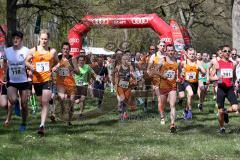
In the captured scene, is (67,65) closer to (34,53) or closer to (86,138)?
(34,53)

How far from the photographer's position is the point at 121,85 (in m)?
13.4

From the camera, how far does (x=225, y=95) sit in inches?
422

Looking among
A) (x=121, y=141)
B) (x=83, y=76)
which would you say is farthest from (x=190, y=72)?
(x=121, y=141)

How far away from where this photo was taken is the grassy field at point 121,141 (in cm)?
803

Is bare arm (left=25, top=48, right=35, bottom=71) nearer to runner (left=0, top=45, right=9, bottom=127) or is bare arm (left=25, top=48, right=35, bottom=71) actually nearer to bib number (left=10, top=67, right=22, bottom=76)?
bib number (left=10, top=67, right=22, bottom=76)

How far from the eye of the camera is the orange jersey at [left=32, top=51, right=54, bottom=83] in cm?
999

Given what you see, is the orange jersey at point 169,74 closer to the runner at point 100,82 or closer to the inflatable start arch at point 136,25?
the runner at point 100,82

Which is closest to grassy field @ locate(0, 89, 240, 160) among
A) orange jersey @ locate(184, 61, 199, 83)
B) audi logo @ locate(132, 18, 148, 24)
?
orange jersey @ locate(184, 61, 199, 83)

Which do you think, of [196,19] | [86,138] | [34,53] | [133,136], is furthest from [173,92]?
[196,19]

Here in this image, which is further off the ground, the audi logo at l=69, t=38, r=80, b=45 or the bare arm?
the audi logo at l=69, t=38, r=80, b=45

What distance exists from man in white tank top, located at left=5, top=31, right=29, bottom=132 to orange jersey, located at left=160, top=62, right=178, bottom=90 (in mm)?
3011

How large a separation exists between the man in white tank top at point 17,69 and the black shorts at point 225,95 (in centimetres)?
390

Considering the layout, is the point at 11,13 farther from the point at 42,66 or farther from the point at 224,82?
the point at 224,82

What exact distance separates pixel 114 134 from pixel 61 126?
1597 millimetres
